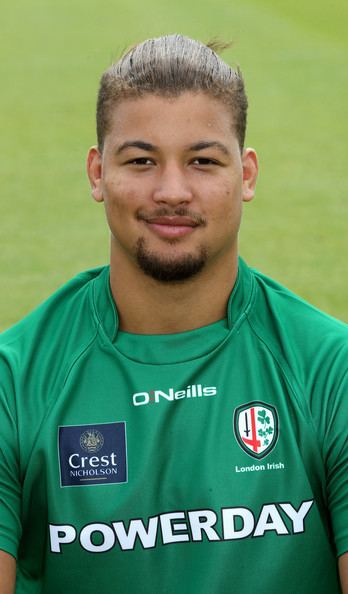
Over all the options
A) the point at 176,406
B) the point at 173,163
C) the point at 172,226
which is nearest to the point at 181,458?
the point at 176,406

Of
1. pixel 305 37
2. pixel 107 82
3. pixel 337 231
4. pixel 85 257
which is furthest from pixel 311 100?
pixel 107 82

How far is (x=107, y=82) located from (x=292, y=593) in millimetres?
947

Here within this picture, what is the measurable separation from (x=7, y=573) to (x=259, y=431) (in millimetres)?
484

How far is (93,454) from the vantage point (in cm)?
206

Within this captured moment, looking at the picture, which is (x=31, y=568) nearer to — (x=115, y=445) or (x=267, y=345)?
(x=115, y=445)

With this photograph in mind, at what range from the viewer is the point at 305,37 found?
31.0ft

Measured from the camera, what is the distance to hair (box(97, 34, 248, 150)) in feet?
6.68

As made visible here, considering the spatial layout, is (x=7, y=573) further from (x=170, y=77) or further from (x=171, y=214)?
(x=170, y=77)

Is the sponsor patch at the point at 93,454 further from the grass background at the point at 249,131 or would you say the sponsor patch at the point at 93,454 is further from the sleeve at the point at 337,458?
the grass background at the point at 249,131

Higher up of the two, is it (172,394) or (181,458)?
(172,394)

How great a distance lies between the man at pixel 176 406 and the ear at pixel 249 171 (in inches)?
1.5

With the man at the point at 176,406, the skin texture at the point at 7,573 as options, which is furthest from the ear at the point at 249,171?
the skin texture at the point at 7,573

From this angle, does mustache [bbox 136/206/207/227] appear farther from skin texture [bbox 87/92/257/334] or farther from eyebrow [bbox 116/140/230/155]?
eyebrow [bbox 116/140/230/155]

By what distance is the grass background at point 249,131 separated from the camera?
6078mm
